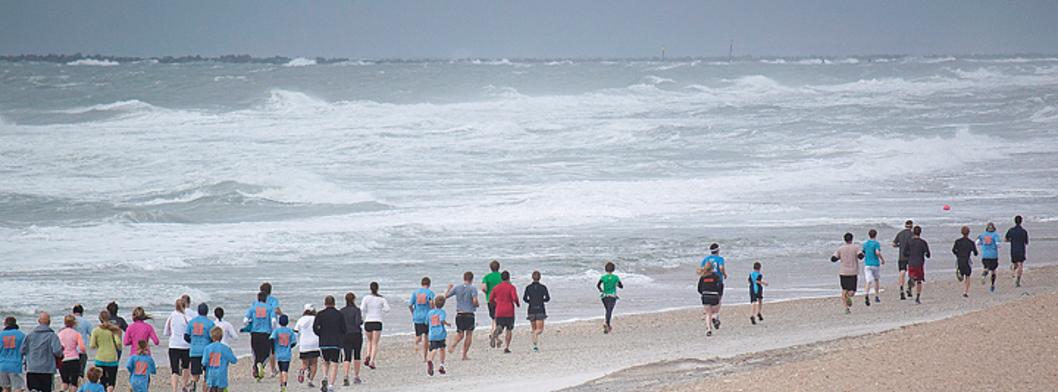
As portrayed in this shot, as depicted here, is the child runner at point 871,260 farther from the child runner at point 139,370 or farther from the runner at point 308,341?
the child runner at point 139,370

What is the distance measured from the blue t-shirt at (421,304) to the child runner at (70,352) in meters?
3.63

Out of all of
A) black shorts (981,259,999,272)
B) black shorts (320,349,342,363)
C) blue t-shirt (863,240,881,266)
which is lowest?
black shorts (320,349,342,363)

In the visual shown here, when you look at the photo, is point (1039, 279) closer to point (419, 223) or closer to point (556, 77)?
point (419, 223)

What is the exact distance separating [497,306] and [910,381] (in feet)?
21.4

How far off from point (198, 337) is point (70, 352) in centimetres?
119

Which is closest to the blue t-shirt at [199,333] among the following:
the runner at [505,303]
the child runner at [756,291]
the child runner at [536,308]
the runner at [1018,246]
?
the runner at [505,303]

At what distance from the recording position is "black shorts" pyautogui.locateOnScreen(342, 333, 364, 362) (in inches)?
550

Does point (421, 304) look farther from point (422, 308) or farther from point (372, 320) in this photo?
point (372, 320)

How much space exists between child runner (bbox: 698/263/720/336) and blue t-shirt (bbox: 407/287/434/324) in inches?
134

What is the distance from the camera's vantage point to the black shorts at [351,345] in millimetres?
13969

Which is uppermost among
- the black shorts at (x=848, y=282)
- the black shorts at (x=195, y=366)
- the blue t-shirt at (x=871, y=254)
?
the blue t-shirt at (x=871, y=254)

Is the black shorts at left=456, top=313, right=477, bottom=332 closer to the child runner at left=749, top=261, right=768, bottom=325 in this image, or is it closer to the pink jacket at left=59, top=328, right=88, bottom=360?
the child runner at left=749, top=261, right=768, bottom=325

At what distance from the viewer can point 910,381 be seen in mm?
9828

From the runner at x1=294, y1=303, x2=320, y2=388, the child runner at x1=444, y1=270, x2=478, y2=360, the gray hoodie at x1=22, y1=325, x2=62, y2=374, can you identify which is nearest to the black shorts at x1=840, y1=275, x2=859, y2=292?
the child runner at x1=444, y1=270, x2=478, y2=360
